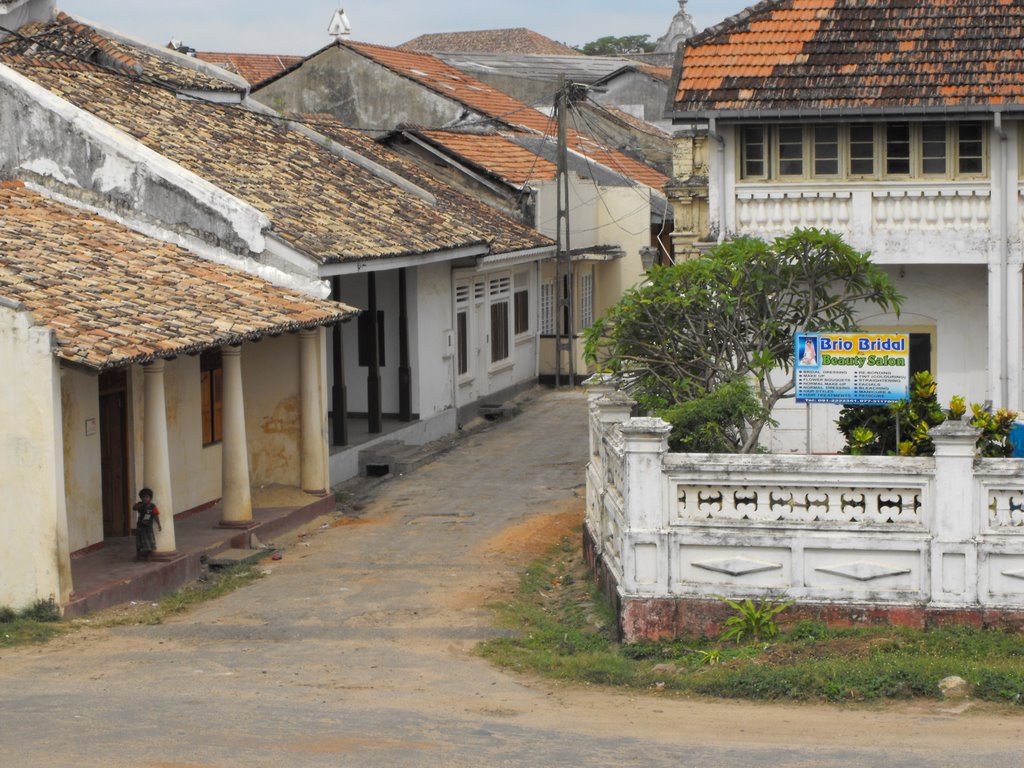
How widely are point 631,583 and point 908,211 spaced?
7.49 m

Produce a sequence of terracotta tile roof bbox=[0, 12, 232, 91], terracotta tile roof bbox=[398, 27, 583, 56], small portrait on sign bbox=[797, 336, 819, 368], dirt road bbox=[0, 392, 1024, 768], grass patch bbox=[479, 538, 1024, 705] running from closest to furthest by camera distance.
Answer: dirt road bbox=[0, 392, 1024, 768], grass patch bbox=[479, 538, 1024, 705], small portrait on sign bbox=[797, 336, 819, 368], terracotta tile roof bbox=[0, 12, 232, 91], terracotta tile roof bbox=[398, 27, 583, 56]

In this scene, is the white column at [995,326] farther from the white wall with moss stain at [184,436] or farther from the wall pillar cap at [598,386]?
the white wall with moss stain at [184,436]

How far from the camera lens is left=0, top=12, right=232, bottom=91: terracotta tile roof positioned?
21766 mm

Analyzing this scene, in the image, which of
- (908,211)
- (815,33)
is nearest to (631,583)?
(908,211)

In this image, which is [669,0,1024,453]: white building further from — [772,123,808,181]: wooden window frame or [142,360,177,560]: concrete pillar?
[142,360,177,560]: concrete pillar

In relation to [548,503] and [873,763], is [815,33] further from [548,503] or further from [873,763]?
[873,763]

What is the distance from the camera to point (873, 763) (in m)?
9.42

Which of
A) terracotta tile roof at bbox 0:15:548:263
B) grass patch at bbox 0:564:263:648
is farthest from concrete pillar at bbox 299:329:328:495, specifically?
grass patch at bbox 0:564:263:648

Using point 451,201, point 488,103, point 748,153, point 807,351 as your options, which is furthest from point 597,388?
point 488,103

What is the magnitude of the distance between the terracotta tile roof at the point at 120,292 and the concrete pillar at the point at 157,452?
0.61 m

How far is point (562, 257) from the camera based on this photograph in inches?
1228

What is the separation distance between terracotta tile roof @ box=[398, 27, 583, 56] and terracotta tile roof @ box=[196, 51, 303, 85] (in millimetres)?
15617

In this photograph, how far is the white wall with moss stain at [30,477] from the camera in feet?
44.7

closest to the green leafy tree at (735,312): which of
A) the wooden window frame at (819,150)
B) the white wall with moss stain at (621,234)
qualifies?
the wooden window frame at (819,150)
